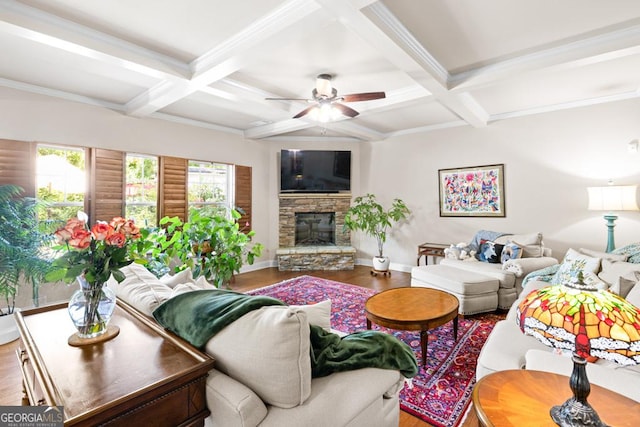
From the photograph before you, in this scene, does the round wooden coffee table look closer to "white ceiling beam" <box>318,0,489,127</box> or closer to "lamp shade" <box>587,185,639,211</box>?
"white ceiling beam" <box>318,0,489,127</box>

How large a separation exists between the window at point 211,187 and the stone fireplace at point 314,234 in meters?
1.10

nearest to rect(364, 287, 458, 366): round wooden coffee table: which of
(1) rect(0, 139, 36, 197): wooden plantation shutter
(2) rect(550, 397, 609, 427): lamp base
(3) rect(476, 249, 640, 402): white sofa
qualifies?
(3) rect(476, 249, 640, 402): white sofa

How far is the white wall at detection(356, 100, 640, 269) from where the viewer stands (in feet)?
12.8

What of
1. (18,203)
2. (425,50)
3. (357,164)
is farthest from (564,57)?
(18,203)

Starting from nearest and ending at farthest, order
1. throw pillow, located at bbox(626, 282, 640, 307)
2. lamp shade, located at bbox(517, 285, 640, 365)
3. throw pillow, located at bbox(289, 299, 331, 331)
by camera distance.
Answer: lamp shade, located at bbox(517, 285, 640, 365) → throw pillow, located at bbox(289, 299, 331, 331) → throw pillow, located at bbox(626, 282, 640, 307)

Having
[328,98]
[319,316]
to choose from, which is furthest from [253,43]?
[319,316]

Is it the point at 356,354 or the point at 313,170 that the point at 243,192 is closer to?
the point at 313,170

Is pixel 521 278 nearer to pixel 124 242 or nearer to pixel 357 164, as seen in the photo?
pixel 357 164

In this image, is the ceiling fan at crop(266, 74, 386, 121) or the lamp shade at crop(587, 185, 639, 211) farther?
the lamp shade at crop(587, 185, 639, 211)

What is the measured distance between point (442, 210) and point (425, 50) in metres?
3.20

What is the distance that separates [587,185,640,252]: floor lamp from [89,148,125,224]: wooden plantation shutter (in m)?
6.08

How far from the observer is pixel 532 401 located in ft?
3.72

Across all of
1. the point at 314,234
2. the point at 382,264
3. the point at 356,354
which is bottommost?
the point at 382,264

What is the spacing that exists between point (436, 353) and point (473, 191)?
3.25 m
